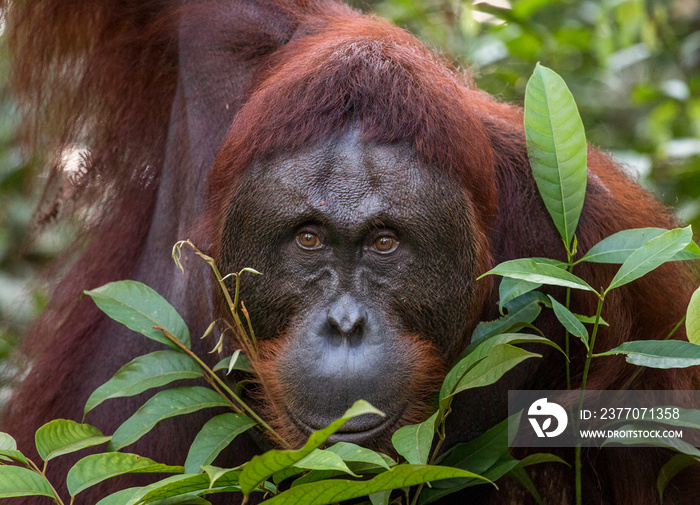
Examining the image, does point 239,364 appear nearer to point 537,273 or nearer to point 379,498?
point 379,498

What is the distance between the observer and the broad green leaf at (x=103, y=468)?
189 cm

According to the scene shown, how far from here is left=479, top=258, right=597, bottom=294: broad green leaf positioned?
1.97 m

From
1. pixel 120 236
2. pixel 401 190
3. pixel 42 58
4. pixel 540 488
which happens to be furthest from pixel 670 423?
pixel 42 58

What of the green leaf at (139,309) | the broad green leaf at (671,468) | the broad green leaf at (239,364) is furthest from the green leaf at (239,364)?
the broad green leaf at (671,468)

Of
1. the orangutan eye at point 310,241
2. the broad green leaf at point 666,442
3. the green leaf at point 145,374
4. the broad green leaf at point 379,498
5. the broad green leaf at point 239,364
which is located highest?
the orangutan eye at point 310,241

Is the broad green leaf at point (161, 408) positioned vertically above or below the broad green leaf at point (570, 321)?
below

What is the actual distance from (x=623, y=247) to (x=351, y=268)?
77 centimetres

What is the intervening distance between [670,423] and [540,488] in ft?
2.03

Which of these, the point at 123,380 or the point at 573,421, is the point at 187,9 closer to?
the point at 123,380

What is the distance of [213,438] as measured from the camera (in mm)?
2096

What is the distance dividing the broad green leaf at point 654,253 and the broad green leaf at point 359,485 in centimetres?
67

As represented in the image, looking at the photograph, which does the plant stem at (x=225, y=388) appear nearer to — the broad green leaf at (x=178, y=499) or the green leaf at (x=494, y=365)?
the broad green leaf at (x=178, y=499)

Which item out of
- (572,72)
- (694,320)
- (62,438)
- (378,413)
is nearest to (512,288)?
(694,320)

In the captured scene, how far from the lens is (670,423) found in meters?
2.12
